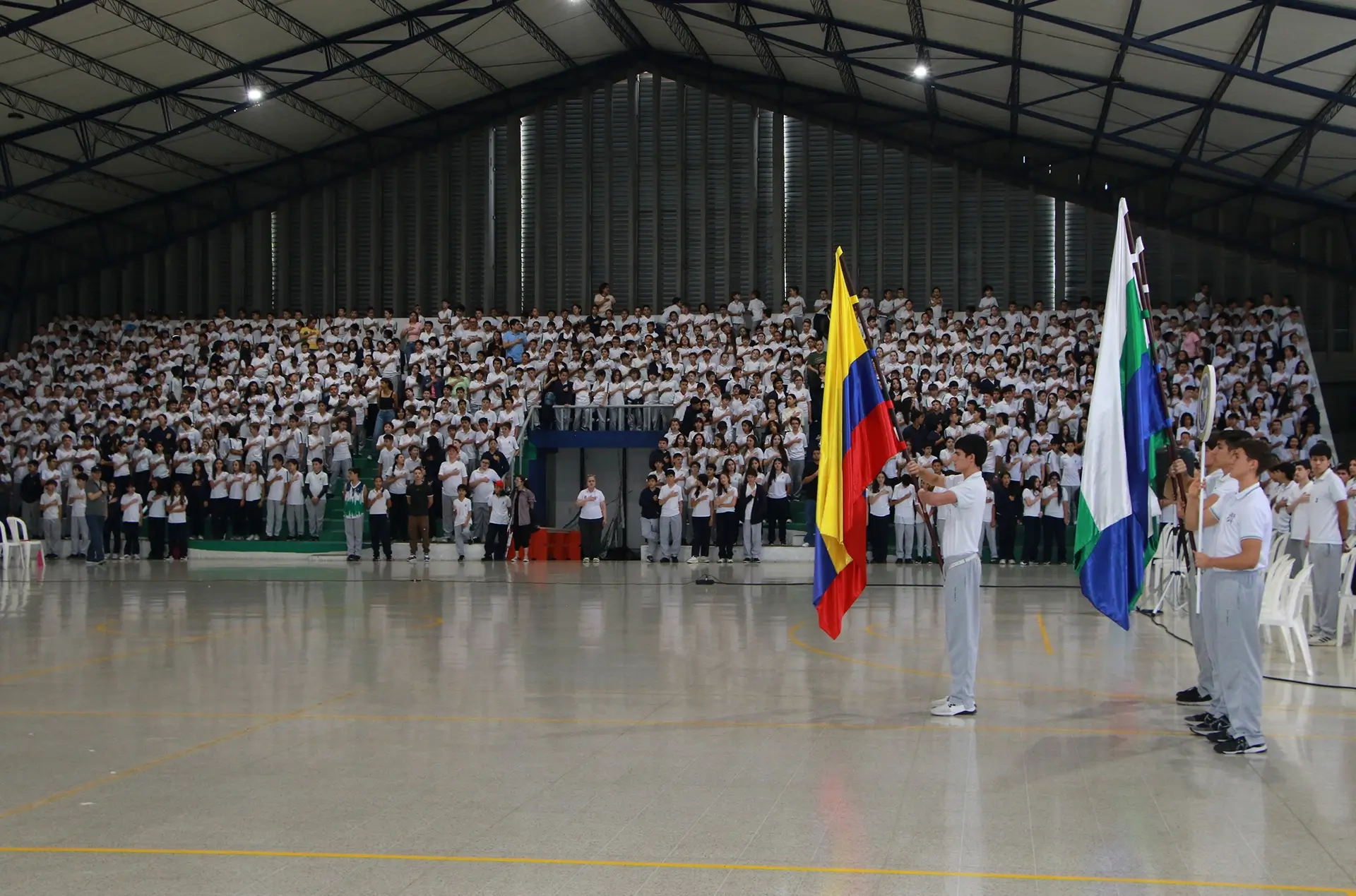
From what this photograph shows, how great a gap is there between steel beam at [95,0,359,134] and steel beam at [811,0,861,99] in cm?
1371

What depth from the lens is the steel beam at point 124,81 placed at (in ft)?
91.9

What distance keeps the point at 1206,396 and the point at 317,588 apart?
14.6 meters

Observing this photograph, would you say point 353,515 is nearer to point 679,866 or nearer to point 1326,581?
point 1326,581

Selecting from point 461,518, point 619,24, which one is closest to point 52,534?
point 461,518

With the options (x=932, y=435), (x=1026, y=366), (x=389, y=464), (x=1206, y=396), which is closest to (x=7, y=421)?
(x=389, y=464)

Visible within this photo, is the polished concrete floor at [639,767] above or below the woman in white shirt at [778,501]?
below

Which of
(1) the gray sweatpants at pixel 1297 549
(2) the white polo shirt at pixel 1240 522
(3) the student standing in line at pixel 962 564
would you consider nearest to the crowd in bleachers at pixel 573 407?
(1) the gray sweatpants at pixel 1297 549

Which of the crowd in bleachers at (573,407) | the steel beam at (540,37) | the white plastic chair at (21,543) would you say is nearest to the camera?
the white plastic chair at (21,543)

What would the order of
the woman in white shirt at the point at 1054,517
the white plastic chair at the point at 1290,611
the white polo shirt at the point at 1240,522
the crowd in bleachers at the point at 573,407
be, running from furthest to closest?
the crowd in bleachers at the point at 573,407
the woman in white shirt at the point at 1054,517
the white plastic chair at the point at 1290,611
the white polo shirt at the point at 1240,522

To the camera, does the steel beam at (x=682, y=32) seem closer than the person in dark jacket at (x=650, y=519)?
No

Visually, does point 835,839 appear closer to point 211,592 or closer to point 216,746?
point 216,746

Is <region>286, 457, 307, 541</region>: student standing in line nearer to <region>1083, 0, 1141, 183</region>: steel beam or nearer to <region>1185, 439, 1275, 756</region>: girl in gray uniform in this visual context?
<region>1083, 0, 1141, 183</region>: steel beam

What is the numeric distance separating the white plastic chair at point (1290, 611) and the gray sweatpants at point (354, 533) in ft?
61.8

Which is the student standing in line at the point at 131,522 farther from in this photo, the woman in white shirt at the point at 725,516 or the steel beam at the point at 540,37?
the steel beam at the point at 540,37
